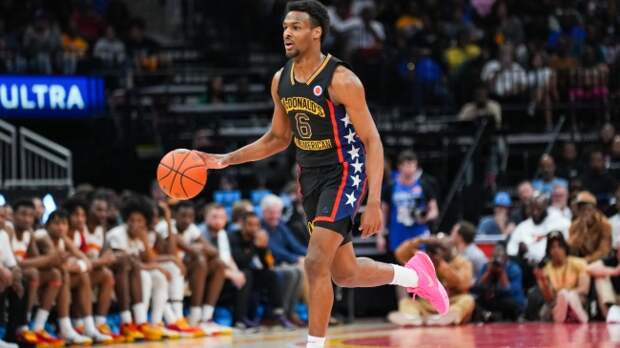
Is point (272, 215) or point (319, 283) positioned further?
point (272, 215)

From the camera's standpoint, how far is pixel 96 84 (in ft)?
57.3

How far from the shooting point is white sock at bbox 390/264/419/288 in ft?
30.5

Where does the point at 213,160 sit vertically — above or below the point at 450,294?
above

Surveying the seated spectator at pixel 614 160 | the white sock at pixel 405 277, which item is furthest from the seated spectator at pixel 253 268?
the seated spectator at pixel 614 160

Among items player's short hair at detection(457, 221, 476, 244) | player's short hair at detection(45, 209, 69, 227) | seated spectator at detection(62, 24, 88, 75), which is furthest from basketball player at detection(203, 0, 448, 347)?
seated spectator at detection(62, 24, 88, 75)

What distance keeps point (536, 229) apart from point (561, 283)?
3.96 feet

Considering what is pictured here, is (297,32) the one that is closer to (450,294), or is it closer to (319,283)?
(319,283)

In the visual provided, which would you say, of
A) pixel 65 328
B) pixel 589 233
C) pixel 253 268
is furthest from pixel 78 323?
pixel 589 233

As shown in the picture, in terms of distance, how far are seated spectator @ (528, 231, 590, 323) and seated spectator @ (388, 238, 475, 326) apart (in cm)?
78

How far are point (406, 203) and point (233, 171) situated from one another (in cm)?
347

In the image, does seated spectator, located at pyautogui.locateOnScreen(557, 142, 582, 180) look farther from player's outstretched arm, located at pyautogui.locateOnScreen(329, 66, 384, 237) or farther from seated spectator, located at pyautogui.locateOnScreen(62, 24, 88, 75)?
player's outstretched arm, located at pyautogui.locateOnScreen(329, 66, 384, 237)

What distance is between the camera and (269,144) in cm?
904

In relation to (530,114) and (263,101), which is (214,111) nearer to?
(263,101)

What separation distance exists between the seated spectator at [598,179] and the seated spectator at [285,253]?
3853 millimetres
